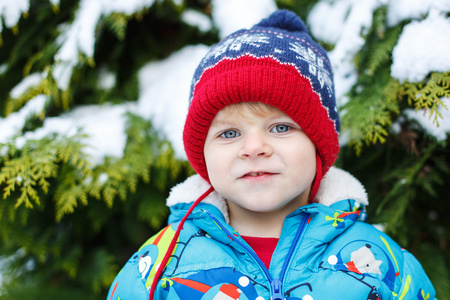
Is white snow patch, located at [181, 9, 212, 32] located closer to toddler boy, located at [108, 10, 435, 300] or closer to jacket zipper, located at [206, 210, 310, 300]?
toddler boy, located at [108, 10, 435, 300]

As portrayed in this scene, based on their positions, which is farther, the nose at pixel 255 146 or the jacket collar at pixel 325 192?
the jacket collar at pixel 325 192

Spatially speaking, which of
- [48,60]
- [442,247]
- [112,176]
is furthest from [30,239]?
[442,247]

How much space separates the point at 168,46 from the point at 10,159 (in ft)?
3.85

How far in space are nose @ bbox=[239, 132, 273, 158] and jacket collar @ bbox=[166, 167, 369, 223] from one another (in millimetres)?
346

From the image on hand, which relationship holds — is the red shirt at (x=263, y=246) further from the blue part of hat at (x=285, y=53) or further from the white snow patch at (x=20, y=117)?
the white snow patch at (x=20, y=117)

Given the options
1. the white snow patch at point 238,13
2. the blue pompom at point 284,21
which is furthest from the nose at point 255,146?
the white snow patch at point 238,13

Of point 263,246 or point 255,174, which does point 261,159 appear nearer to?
point 255,174

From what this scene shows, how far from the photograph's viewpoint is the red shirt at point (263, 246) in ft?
4.86

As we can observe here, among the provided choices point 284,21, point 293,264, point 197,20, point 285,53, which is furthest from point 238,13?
point 293,264

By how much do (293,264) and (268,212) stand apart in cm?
25

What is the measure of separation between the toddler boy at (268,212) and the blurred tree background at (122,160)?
0.29m

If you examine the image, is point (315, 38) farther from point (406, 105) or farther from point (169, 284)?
point (169, 284)

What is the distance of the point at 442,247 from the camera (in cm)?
192

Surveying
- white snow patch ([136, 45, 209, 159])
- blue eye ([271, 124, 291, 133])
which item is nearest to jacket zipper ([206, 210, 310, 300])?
blue eye ([271, 124, 291, 133])
